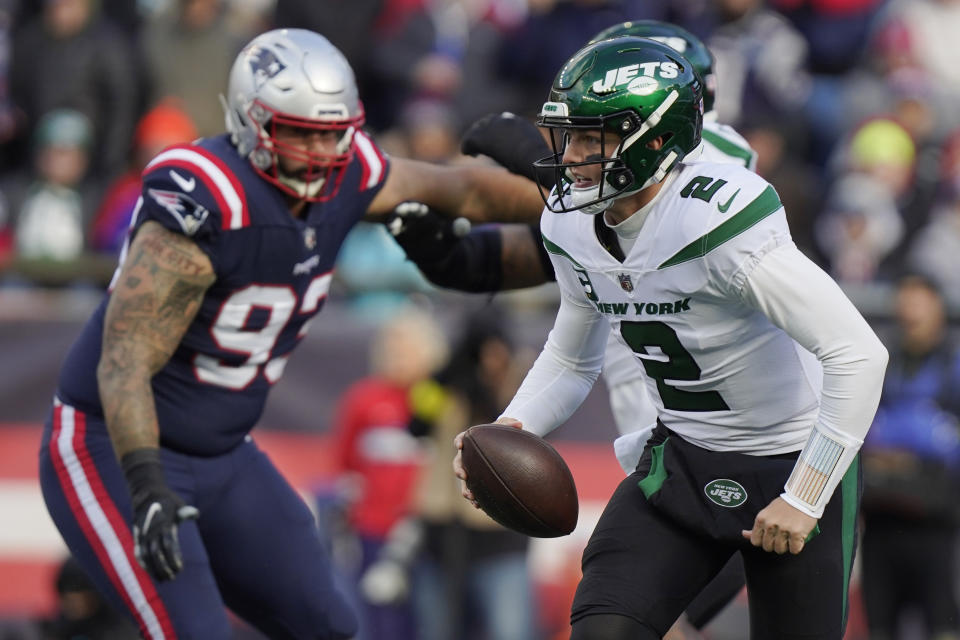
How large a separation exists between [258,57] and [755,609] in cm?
202

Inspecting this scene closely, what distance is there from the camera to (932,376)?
695 cm

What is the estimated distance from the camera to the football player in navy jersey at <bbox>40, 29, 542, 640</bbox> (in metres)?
4.08

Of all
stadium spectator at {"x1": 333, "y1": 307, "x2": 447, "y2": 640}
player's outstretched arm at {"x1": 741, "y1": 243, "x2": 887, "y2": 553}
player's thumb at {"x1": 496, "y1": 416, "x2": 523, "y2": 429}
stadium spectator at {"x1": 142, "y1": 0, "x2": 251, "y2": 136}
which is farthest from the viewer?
stadium spectator at {"x1": 142, "y1": 0, "x2": 251, "y2": 136}

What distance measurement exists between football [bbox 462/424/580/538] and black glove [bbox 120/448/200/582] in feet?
2.35

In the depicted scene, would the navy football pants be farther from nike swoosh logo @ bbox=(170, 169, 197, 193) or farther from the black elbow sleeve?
the black elbow sleeve

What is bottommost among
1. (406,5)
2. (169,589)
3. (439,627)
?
(439,627)

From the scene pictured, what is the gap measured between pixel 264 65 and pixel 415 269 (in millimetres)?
3429

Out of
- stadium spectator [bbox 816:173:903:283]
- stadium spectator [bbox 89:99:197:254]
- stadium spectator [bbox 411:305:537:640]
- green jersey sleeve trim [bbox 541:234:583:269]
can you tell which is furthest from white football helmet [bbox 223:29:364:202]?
stadium spectator [bbox 816:173:903:283]

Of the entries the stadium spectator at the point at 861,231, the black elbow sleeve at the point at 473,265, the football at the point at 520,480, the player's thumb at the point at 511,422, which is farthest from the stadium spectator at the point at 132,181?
the football at the point at 520,480

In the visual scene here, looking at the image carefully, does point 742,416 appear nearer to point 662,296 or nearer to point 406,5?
point 662,296

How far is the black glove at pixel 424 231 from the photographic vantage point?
468 centimetres

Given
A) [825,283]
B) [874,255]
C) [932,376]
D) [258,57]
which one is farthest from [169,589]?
[874,255]

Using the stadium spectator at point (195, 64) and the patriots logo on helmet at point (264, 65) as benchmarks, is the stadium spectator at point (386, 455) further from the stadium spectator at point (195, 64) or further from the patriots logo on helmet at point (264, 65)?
the patriots logo on helmet at point (264, 65)

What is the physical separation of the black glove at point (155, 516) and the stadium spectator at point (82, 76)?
5013mm
